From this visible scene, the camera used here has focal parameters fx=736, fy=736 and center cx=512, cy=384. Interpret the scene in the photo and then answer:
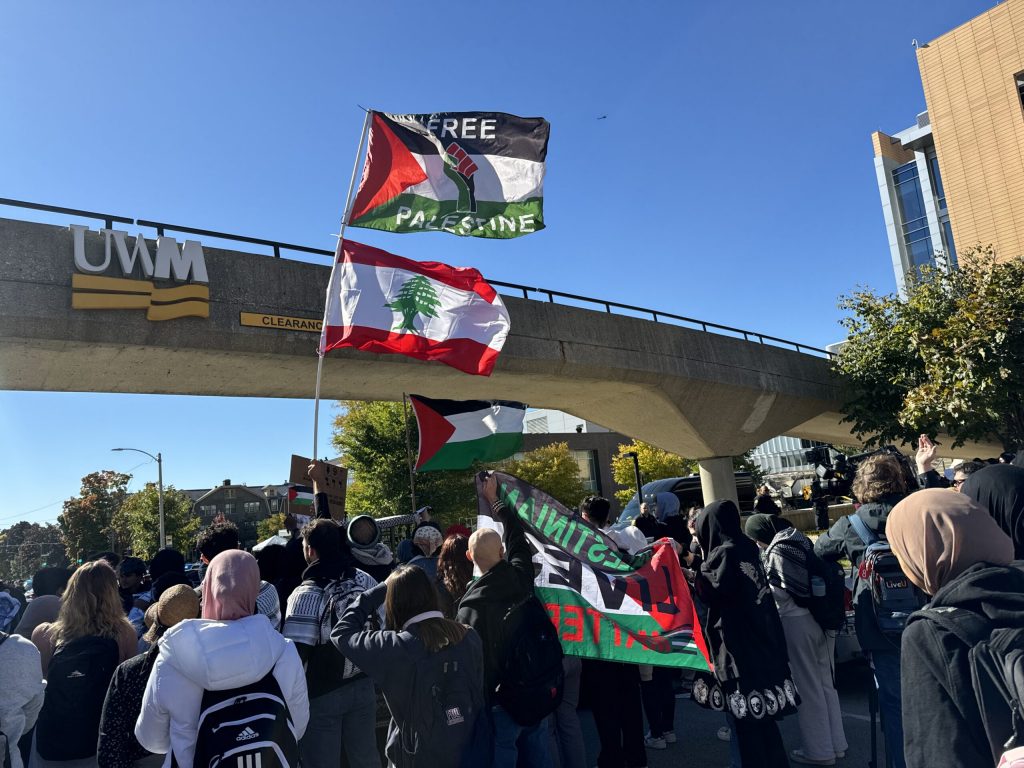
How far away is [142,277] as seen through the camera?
10305 mm

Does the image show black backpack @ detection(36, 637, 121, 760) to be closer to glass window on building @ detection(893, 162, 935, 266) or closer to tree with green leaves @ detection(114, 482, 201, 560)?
tree with green leaves @ detection(114, 482, 201, 560)

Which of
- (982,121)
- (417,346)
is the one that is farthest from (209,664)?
(982,121)

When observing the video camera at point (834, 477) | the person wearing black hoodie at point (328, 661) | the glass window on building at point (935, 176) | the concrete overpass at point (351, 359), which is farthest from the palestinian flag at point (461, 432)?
the glass window on building at point (935, 176)

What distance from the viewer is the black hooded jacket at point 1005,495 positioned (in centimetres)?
340

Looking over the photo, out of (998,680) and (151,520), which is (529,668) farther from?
(151,520)

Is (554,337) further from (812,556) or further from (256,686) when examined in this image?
(256,686)

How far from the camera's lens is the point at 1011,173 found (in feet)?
104

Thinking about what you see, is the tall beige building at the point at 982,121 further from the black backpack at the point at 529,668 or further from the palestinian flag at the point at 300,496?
the black backpack at the point at 529,668

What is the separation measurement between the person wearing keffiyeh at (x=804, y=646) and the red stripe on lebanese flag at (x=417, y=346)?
18.0ft

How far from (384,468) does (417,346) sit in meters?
21.7

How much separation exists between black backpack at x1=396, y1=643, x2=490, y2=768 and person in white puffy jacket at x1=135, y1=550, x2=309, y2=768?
576 millimetres

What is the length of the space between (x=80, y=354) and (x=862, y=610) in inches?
405

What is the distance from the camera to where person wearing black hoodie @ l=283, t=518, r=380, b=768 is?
4188 millimetres

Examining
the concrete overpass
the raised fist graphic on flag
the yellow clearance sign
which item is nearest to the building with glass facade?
the concrete overpass
